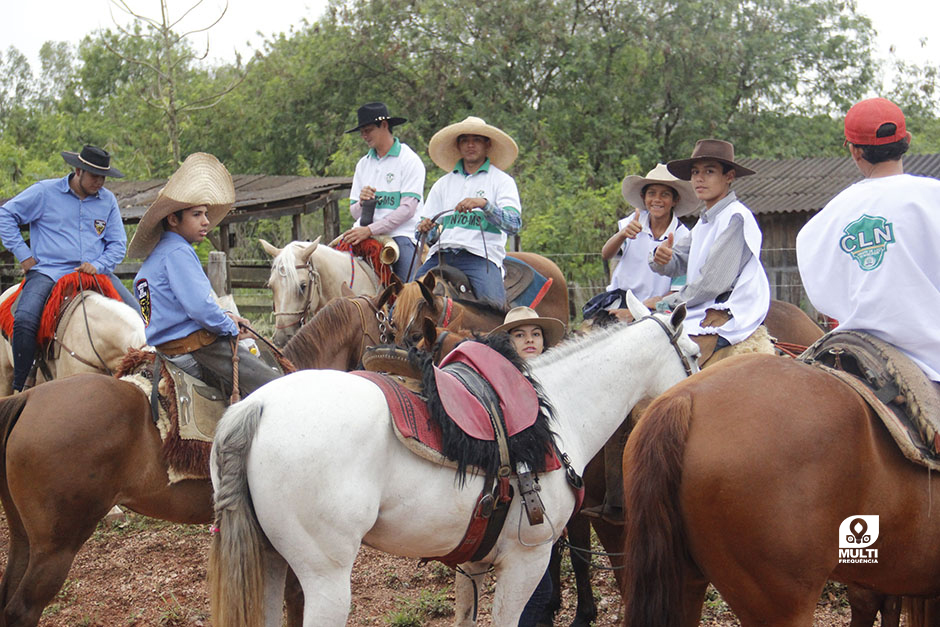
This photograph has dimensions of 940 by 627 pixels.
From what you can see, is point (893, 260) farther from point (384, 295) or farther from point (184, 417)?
point (384, 295)

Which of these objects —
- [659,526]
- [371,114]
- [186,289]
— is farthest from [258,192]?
[659,526]

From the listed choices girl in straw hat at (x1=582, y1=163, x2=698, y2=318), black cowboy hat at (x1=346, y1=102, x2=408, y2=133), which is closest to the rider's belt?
girl in straw hat at (x1=582, y1=163, x2=698, y2=318)

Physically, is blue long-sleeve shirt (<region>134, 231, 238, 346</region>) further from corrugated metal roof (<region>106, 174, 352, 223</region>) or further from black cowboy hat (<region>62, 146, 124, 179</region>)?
corrugated metal roof (<region>106, 174, 352, 223</region>)

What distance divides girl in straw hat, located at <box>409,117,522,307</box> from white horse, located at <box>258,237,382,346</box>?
0.72 metres

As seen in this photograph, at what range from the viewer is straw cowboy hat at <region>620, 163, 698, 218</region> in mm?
5156

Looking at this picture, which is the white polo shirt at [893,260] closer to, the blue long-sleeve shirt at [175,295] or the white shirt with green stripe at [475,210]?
the blue long-sleeve shirt at [175,295]

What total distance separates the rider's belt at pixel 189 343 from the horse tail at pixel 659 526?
2.28 meters

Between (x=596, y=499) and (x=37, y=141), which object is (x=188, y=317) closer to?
(x=596, y=499)

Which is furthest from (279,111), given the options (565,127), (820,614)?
(820,614)

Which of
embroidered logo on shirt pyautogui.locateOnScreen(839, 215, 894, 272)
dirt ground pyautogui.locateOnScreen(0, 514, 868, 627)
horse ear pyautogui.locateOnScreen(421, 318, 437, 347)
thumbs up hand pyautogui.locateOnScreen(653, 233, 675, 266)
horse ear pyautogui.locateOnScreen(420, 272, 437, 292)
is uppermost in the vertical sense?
embroidered logo on shirt pyautogui.locateOnScreen(839, 215, 894, 272)

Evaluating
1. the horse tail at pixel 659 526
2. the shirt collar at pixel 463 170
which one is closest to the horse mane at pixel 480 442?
the horse tail at pixel 659 526

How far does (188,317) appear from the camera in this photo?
4008 millimetres

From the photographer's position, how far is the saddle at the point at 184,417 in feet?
13.1

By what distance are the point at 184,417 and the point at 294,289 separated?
102 inches
